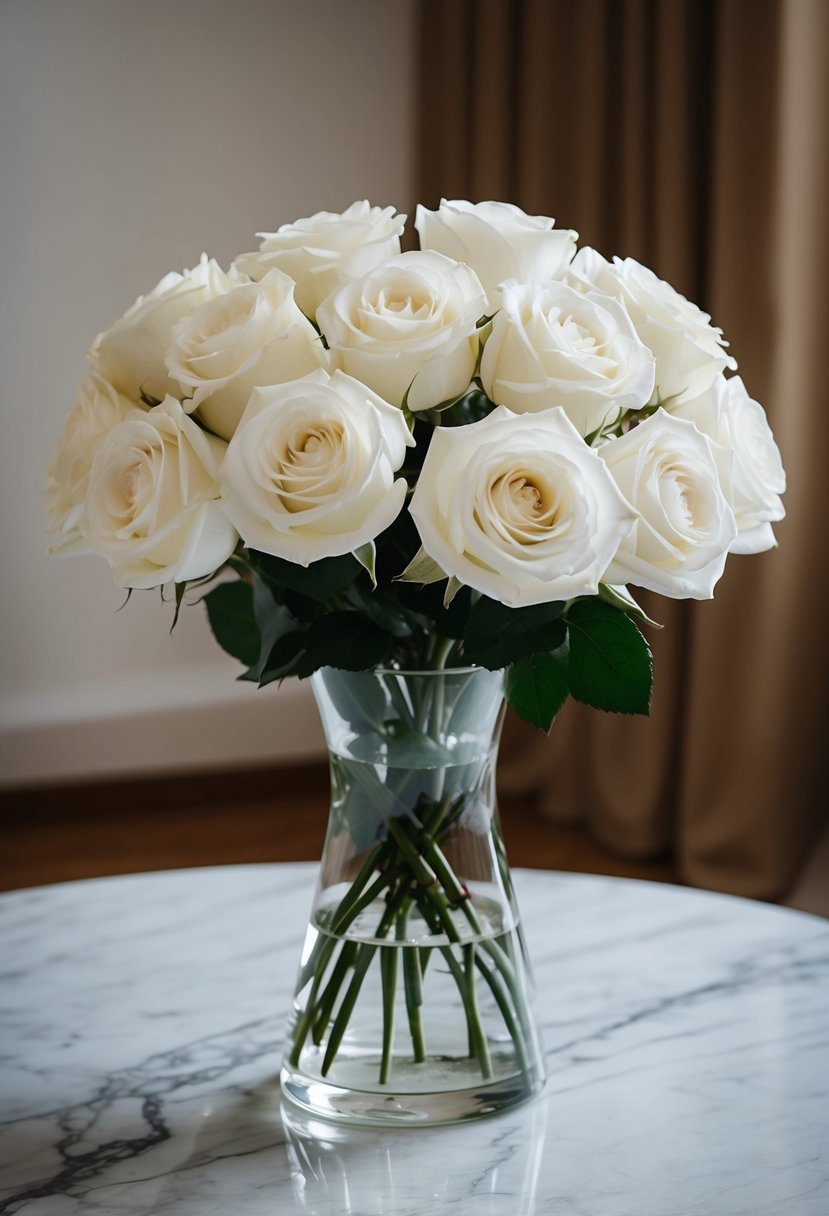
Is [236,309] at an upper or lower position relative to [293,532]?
upper

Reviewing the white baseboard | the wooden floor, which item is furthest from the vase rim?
the white baseboard

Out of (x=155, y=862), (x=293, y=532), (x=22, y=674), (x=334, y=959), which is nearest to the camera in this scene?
(x=293, y=532)

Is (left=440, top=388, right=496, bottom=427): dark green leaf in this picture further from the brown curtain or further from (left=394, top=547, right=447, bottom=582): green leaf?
the brown curtain

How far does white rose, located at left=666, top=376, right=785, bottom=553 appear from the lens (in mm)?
680

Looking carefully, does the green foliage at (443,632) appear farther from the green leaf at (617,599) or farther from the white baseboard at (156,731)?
the white baseboard at (156,731)

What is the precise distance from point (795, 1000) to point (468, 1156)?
277mm

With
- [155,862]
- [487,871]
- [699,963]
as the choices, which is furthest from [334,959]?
[155,862]

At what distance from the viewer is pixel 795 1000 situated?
0.86m

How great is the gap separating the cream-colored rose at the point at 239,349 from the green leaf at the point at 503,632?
14 cm

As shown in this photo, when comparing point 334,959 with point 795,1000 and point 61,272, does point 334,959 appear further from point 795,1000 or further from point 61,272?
point 61,272

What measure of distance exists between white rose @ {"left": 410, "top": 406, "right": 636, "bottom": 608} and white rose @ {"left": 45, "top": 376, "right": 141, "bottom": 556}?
0.61 ft

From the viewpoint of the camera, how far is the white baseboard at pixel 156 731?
2967mm

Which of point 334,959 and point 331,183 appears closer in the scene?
point 334,959

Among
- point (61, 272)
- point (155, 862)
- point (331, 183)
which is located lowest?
point (155, 862)
